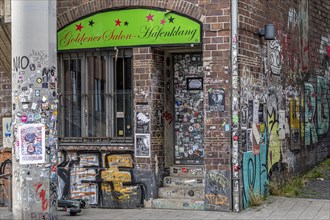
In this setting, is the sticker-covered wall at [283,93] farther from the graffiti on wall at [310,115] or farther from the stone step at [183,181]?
the stone step at [183,181]

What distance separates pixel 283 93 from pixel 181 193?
12.1 ft

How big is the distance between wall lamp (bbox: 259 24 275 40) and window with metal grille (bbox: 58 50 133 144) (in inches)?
105

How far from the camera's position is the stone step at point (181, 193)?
438 inches

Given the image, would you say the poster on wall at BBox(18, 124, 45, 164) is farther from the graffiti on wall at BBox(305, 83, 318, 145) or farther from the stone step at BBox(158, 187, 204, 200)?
the graffiti on wall at BBox(305, 83, 318, 145)

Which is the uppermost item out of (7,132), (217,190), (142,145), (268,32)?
(268,32)

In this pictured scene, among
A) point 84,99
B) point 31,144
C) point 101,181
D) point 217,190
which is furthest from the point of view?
point 84,99

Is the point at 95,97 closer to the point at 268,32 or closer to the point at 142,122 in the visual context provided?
the point at 142,122

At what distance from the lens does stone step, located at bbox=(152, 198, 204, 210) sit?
10922mm

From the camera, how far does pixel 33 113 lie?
9.31 metres

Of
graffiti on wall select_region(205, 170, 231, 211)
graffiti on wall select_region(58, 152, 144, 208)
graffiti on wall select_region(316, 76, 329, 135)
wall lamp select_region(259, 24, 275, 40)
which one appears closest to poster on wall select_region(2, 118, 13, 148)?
graffiti on wall select_region(58, 152, 144, 208)

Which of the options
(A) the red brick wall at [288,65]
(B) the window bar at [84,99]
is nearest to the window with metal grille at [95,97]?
(B) the window bar at [84,99]

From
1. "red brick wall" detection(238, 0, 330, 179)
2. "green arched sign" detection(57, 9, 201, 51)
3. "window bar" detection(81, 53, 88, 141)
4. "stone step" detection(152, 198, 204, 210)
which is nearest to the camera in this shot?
"stone step" detection(152, 198, 204, 210)

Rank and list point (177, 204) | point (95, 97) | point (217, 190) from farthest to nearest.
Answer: point (95, 97) → point (177, 204) → point (217, 190)

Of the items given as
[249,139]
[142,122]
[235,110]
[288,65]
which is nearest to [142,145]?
[142,122]
